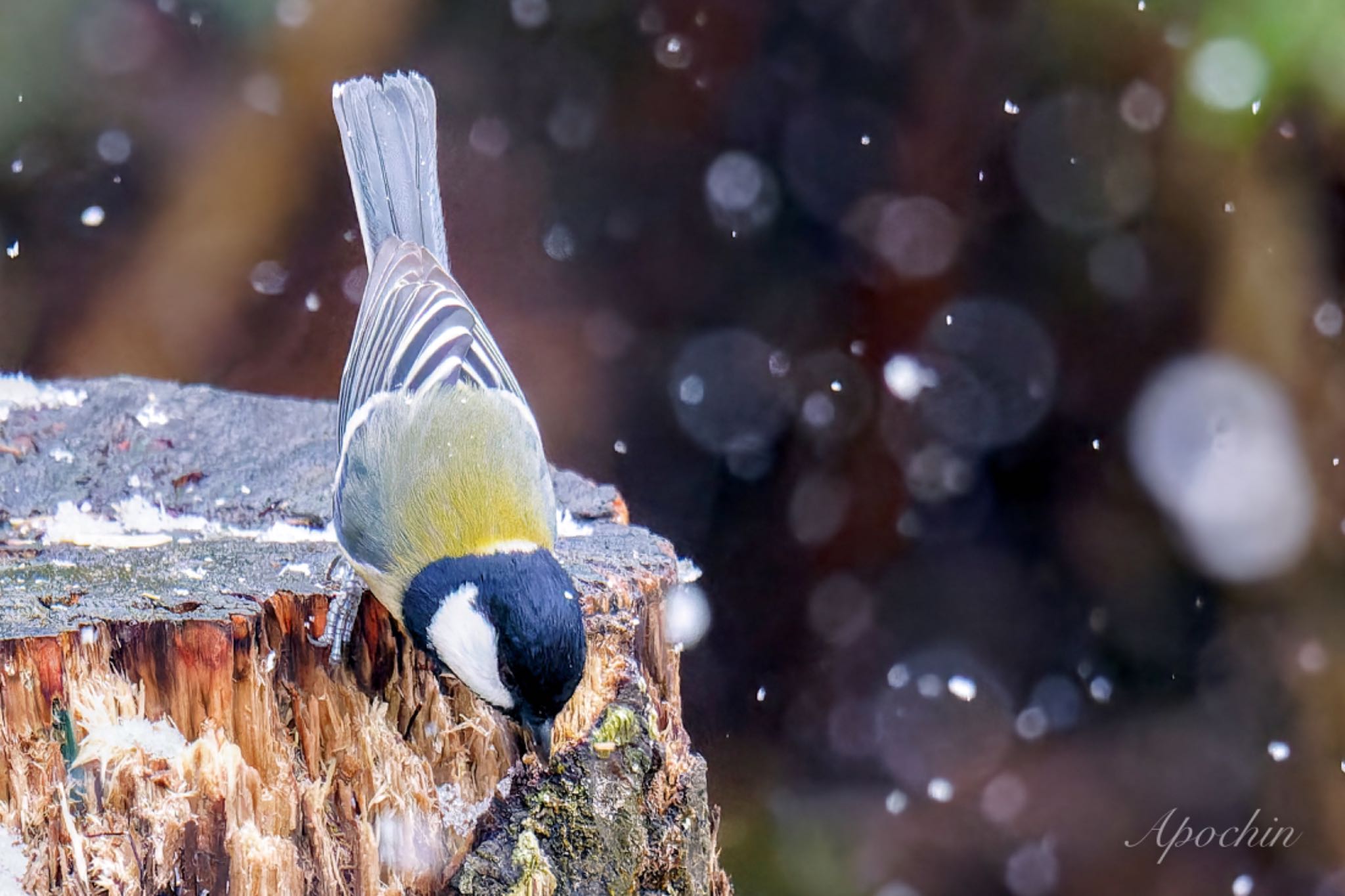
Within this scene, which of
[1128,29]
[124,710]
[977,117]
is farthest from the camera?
[977,117]

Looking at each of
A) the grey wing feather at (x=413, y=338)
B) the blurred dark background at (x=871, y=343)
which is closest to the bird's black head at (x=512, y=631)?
the grey wing feather at (x=413, y=338)

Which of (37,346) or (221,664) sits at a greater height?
(37,346)

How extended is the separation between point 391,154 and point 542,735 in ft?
3.62

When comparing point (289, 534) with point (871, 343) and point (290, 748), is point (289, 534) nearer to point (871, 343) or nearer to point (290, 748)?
point (290, 748)

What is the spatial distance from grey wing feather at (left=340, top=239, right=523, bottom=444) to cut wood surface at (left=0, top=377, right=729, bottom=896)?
28 centimetres

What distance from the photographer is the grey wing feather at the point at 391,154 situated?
74.7 inches

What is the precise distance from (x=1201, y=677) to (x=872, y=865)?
88 cm

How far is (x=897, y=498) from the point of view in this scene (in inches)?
104

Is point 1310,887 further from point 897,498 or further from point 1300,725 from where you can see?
point 897,498

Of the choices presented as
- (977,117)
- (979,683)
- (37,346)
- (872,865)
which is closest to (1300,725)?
(979,683)

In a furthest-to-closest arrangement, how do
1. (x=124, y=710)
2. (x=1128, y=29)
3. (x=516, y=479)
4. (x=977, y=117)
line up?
1. (x=977, y=117)
2. (x=1128, y=29)
3. (x=516, y=479)
4. (x=124, y=710)

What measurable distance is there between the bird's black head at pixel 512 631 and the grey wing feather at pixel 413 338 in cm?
39

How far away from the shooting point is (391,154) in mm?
1892

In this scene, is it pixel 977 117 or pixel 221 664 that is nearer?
pixel 221 664
